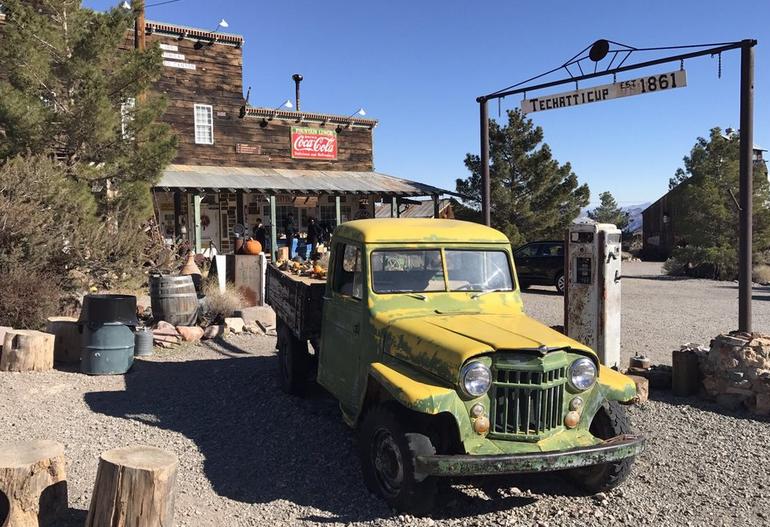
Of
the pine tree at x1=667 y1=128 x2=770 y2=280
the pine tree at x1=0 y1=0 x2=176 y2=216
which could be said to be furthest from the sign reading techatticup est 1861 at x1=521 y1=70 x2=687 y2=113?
the pine tree at x1=667 y1=128 x2=770 y2=280

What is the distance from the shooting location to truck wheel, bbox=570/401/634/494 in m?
4.32

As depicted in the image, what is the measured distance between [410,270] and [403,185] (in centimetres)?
2054

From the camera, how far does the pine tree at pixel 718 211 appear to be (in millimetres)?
21859

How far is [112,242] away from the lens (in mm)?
11273

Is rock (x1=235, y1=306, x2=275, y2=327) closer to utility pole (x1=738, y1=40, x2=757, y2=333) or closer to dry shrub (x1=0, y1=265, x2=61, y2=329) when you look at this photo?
dry shrub (x1=0, y1=265, x2=61, y2=329)

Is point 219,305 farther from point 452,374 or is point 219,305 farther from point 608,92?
point 452,374

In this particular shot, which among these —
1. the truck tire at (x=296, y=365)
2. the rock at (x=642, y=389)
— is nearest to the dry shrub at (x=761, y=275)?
the rock at (x=642, y=389)

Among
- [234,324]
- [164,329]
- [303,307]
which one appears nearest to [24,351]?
[164,329]

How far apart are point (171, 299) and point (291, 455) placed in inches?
222

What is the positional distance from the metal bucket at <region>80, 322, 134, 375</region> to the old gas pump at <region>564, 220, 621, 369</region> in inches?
214

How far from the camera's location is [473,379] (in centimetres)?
394

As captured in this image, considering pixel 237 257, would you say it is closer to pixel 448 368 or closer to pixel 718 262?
pixel 448 368

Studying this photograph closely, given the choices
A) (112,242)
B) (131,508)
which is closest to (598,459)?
(131,508)

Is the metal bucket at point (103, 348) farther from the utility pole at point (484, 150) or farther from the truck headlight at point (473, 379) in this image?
the truck headlight at point (473, 379)
